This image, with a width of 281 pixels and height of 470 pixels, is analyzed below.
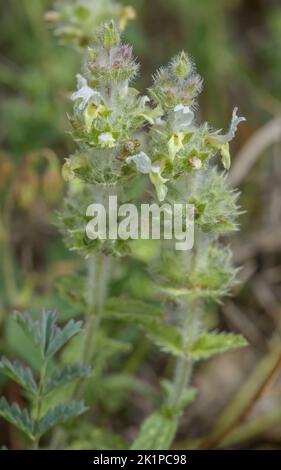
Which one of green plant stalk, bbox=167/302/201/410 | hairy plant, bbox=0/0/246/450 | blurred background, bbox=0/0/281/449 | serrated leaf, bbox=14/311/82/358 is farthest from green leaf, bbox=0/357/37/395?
blurred background, bbox=0/0/281/449

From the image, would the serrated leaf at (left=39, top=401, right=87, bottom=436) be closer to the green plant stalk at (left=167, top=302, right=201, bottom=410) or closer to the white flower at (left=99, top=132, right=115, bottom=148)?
the green plant stalk at (left=167, top=302, right=201, bottom=410)

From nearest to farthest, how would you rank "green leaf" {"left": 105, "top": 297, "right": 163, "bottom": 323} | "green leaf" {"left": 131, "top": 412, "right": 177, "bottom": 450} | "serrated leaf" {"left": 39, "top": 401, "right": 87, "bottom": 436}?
"serrated leaf" {"left": 39, "top": 401, "right": 87, "bottom": 436}, "green leaf" {"left": 131, "top": 412, "right": 177, "bottom": 450}, "green leaf" {"left": 105, "top": 297, "right": 163, "bottom": 323}

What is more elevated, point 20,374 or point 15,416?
point 20,374

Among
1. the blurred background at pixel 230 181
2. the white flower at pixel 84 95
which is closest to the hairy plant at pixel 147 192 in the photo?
the white flower at pixel 84 95

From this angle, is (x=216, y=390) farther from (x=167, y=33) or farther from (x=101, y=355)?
(x=167, y=33)

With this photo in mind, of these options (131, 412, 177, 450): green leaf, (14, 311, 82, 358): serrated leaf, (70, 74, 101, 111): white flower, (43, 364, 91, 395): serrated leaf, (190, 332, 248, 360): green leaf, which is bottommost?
(131, 412, 177, 450): green leaf

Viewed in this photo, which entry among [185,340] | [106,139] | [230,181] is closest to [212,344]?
[185,340]

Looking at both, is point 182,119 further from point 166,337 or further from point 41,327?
point 166,337

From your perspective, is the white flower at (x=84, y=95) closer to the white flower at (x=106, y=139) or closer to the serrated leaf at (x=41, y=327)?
the white flower at (x=106, y=139)
